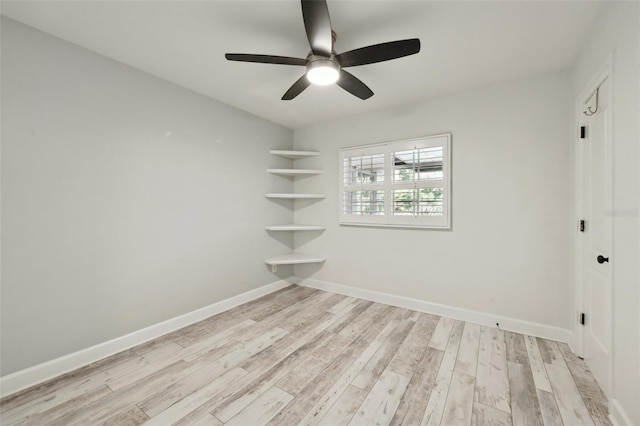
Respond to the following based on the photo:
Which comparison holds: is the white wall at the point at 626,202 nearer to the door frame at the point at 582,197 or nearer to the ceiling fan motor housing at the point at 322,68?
the door frame at the point at 582,197

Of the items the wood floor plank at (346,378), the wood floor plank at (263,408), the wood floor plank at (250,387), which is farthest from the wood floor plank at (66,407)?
the wood floor plank at (346,378)

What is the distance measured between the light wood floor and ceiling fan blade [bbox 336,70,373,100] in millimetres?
2276

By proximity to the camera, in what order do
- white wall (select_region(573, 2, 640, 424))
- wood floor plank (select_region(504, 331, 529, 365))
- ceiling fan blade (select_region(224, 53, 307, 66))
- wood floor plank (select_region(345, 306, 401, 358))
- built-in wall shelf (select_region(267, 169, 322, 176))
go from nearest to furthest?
white wall (select_region(573, 2, 640, 424)) < ceiling fan blade (select_region(224, 53, 307, 66)) < wood floor plank (select_region(504, 331, 529, 365)) < wood floor plank (select_region(345, 306, 401, 358)) < built-in wall shelf (select_region(267, 169, 322, 176))

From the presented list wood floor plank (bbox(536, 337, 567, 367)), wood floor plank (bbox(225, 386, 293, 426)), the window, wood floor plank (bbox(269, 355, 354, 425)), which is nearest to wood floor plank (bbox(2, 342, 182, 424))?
wood floor plank (bbox(225, 386, 293, 426))

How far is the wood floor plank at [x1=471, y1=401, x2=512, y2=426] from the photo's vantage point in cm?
148

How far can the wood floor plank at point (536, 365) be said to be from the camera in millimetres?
1796

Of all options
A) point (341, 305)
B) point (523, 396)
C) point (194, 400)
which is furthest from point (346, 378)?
point (341, 305)

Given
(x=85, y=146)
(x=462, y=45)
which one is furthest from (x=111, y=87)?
(x=462, y=45)

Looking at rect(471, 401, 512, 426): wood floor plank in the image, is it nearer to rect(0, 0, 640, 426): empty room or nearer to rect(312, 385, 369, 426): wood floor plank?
rect(0, 0, 640, 426): empty room

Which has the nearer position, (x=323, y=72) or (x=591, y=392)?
(x=591, y=392)

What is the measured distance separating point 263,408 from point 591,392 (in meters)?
2.20

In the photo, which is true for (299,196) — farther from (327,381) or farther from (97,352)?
(97,352)

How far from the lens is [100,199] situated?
2.14 metres

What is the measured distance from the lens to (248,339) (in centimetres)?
243
